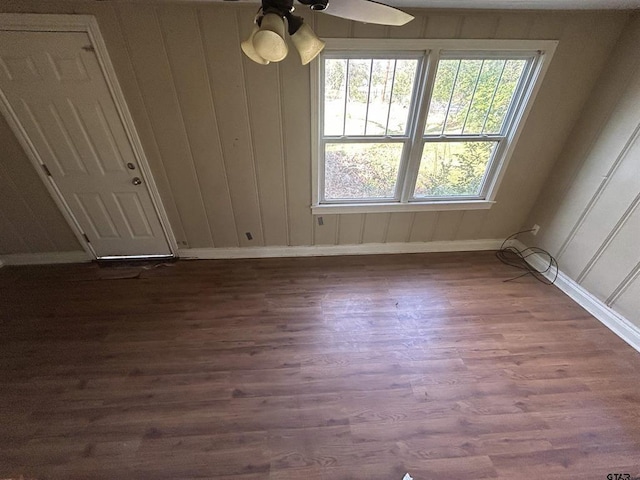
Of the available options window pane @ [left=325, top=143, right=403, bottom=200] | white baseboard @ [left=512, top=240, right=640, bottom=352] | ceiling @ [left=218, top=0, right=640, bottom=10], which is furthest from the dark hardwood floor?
ceiling @ [left=218, top=0, right=640, bottom=10]

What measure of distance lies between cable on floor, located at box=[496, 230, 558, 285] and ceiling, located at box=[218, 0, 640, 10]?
1.86 meters

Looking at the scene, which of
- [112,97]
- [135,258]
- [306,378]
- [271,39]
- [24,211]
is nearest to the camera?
[271,39]

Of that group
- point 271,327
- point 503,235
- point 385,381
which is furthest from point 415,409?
point 503,235

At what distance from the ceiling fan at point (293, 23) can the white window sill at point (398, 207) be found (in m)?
1.70

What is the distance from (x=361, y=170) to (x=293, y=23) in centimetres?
168

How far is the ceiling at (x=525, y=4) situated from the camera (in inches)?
66.2

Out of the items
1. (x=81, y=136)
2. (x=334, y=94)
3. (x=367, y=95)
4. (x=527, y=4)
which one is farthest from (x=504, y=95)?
(x=81, y=136)

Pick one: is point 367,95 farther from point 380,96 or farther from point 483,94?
point 483,94

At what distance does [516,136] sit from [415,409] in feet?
7.74

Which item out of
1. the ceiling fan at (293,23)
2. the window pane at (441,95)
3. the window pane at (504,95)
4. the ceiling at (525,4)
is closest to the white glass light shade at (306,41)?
the ceiling fan at (293,23)

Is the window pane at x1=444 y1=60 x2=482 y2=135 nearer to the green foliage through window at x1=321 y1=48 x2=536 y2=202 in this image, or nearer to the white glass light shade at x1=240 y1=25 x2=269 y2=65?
the green foliage through window at x1=321 y1=48 x2=536 y2=202

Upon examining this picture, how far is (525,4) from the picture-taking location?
1.71 metres

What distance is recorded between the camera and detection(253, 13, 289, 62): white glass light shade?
84 cm

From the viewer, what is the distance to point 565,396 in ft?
5.87
